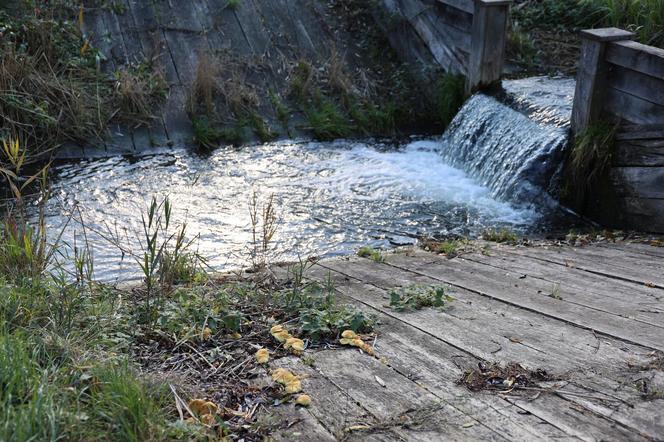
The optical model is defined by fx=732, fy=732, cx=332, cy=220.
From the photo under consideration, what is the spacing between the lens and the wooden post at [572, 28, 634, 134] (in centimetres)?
614

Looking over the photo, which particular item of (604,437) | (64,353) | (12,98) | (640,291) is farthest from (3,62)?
(604,437)

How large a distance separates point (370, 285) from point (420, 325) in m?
0.84

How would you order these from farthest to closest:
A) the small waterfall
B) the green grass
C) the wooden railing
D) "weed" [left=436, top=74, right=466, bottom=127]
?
"weed" [left=436, top=74, right=466, bottom=127] < the green grass < the small waterfall < the wooden railing

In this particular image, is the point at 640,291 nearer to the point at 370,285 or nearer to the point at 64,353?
the point at 370,285

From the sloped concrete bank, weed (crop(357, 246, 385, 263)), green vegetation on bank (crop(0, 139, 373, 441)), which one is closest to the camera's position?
green vegetation on bank (crop(0, 139, 373, 441))

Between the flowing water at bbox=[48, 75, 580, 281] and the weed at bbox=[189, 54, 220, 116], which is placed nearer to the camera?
the flowing water at bbox=[48, 75, 580, 281]

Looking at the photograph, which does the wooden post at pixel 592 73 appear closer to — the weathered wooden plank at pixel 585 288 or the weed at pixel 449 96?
the weathered wooden plank at pixel 585 288

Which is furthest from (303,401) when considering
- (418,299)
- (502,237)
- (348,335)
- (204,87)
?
(204,87)

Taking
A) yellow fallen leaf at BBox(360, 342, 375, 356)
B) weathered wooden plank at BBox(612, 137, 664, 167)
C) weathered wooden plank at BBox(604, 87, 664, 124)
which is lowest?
yellow fallen leaf at BBox(360, 342, 375, 356)

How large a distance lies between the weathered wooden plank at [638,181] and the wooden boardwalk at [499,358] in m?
1.37

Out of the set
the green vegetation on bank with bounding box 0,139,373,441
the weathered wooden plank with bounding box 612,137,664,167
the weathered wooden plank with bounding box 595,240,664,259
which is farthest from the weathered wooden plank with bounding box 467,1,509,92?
the green vegetation on bank with bounding box 0,139,373,441

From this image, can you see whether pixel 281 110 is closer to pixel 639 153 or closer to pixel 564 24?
pixel 564 24

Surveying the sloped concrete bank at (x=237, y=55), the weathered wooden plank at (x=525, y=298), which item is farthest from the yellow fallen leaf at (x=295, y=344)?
the sloped concrete bank at (x=237, y=55)

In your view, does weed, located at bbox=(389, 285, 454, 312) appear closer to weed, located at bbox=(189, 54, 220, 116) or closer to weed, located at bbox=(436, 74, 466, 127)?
weed, located at bbox=(189, 54, 220, 116)
